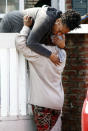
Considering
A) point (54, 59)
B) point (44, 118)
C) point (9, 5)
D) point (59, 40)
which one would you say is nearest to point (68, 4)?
point (9, 5)

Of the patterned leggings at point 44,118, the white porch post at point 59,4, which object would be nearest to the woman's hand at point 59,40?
the patterned leggings at point 44,118

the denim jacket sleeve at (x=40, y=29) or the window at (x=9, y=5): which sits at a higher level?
the window at (x=9, y=5)

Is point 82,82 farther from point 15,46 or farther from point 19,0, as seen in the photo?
point 19,0

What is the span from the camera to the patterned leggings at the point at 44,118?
4504 mm

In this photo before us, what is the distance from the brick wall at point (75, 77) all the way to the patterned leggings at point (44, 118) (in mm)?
1233

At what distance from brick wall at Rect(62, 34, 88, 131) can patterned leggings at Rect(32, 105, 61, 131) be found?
1233 mm

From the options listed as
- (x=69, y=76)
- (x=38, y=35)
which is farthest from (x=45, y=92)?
(x=69, y=76)

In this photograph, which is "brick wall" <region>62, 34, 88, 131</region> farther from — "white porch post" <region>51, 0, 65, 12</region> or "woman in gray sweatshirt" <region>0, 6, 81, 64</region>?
"woman in gray sweatshirt" <region>0, 6, 81, 64</region>

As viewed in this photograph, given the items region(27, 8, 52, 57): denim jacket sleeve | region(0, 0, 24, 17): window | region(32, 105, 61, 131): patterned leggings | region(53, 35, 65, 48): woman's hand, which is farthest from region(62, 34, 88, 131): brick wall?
region(0, 0, 24, 17): window

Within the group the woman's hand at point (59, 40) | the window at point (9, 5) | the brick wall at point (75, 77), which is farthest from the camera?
the window at point (9, 5)

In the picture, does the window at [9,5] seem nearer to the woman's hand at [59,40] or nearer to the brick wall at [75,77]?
the brick wall at [75,77]

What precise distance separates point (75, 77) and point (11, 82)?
4.75 ft

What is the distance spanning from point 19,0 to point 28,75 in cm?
242

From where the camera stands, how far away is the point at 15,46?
464 cm
